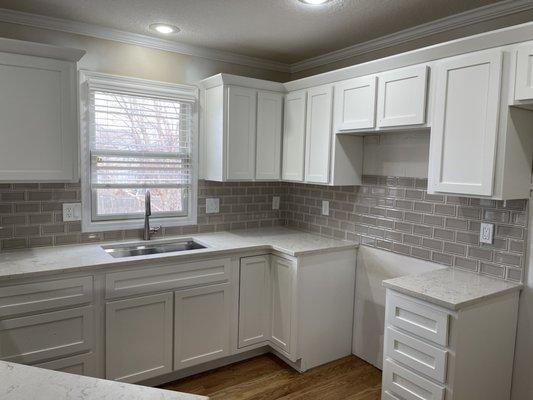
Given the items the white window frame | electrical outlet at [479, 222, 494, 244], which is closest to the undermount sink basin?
the white window frame

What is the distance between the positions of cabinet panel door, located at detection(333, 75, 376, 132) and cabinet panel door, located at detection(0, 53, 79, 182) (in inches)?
69.8

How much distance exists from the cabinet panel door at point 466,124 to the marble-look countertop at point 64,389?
5.84 feet

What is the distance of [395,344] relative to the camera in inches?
89.1

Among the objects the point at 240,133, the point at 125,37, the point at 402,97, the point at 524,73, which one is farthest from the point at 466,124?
the point at 125,37

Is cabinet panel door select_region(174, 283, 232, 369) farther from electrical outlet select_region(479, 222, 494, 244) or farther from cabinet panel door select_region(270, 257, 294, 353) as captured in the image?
electrical outlet select_region(479, 222, 494, 244)

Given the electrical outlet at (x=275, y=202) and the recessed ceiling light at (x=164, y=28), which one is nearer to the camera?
the recessed ceiling light at (x=164, y=28)

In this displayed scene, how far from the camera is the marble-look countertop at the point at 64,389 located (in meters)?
1.03

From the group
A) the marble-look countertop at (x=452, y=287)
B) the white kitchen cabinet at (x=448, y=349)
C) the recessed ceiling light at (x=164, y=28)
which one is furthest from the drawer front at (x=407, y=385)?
the recessed ceiling light at (x=164, y=28)

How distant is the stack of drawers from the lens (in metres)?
2.03

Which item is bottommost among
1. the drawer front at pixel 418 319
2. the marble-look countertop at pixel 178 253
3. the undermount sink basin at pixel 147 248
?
the drawer front at pixel 418 319

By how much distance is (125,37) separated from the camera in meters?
2.99

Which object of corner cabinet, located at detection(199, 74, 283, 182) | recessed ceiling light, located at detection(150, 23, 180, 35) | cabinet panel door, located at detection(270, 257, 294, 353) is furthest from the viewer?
corner cabinet, located at detection(199, 74, 283, 182)

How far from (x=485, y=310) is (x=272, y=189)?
2202 millimetres

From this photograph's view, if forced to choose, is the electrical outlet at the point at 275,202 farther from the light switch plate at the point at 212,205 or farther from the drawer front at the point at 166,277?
the drawer front at the point at 166,277
